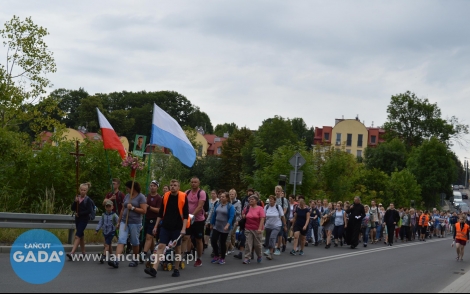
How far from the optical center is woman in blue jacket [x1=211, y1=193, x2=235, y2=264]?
49.6ft

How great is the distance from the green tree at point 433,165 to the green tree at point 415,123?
352 inches

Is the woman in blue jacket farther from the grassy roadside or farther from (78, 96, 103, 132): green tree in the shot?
(78, 96, 103, 132): green tree

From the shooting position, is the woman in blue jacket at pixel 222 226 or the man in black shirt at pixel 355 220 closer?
the woman in blue jacket at pixel 222 226

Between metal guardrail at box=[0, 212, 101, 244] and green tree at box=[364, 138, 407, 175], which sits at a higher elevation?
green tree at box=[364, 138, 407, 175]

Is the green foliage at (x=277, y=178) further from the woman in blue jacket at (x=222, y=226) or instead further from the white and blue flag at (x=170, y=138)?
the white and blue flag at (x=170, y=138)

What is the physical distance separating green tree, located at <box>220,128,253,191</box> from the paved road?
6734 cm

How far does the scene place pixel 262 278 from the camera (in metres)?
12.3

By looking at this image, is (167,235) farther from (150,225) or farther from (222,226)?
(222,226)

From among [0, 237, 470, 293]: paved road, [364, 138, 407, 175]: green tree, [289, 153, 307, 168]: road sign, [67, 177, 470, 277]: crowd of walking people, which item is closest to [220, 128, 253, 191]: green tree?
[364, 138, 407, 175]: green tree

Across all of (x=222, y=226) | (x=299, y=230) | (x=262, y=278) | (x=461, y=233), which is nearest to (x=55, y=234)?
(x=222, y=226)

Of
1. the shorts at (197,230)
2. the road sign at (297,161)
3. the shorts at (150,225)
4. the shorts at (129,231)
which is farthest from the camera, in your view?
the road sign at (297,161)

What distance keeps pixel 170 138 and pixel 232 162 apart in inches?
2796

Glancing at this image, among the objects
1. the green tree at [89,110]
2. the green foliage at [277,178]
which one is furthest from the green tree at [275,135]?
the green foliage at [277,178]

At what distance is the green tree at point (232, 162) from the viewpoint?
3329 inches
